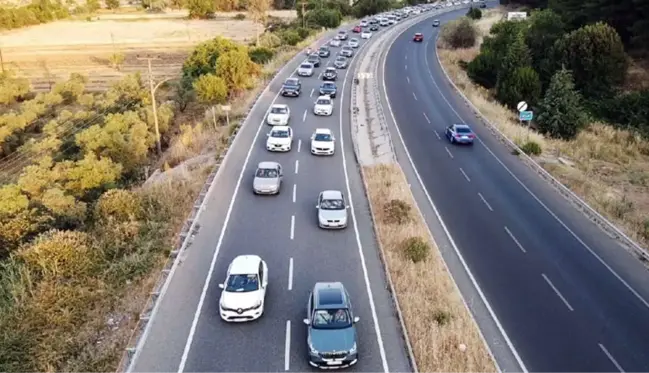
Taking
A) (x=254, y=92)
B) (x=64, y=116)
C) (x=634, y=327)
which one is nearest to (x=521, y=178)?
(x=634, y=327)

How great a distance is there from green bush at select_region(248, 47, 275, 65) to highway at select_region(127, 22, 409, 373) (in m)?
37.6

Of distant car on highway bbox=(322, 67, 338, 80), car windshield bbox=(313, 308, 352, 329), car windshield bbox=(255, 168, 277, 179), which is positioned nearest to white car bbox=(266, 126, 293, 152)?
car windshield bbox=(255, 168, 277, 179)

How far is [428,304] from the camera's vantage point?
782 inches

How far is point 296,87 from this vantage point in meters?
50.6

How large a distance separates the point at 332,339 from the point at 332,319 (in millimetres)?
874

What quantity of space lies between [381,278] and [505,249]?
680 cm

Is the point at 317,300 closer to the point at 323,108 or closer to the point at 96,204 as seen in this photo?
the point at 96,204

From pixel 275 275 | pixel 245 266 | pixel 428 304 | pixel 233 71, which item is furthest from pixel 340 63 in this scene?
pixel 428 304

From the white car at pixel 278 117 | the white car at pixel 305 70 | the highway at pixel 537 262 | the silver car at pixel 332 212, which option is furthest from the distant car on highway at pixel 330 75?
the silver car at pixel 332 212

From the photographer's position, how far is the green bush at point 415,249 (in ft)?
75.2

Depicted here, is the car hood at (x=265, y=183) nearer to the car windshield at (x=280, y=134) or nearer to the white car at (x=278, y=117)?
the car windshield at (x=280, y=134)

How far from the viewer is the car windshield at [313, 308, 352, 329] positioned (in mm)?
17203

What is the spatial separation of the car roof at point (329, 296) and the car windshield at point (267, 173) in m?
11.2

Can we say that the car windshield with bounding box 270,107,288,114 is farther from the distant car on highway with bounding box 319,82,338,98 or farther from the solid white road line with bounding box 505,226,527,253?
the solid white road line with bounding box 505,226,527,253
